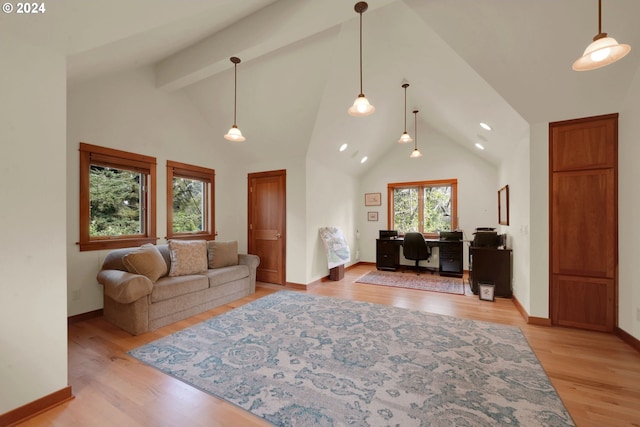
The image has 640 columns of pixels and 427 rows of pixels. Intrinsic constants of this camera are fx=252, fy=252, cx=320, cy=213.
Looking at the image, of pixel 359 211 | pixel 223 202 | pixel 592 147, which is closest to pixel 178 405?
pixel 223 202

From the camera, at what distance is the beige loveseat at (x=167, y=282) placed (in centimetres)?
273

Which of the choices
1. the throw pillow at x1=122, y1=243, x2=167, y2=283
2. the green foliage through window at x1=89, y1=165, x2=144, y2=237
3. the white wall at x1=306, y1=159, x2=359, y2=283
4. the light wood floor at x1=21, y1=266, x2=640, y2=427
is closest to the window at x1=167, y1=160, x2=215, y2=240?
the green foliage through window at x1=89, y1=165, x2=144, y2=237

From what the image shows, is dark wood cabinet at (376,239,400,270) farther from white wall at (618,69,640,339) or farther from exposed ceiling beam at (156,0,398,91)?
exposed ceiling beam at (156,0,398,91)

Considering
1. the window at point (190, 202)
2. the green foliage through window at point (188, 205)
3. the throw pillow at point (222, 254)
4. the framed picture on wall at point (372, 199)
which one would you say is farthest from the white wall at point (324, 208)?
the green foliage through window at point (188, 205)

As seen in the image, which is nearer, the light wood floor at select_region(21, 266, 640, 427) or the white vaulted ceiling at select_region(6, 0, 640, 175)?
the light wood floor at select_region(21, 266, 640, 427)

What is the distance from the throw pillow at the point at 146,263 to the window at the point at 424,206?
206 inches

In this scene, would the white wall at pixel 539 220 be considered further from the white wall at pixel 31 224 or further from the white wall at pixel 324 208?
the white wall at pixel 31 224

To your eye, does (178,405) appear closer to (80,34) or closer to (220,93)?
(80,34)

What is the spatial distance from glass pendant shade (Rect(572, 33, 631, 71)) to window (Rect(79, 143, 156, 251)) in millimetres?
4765

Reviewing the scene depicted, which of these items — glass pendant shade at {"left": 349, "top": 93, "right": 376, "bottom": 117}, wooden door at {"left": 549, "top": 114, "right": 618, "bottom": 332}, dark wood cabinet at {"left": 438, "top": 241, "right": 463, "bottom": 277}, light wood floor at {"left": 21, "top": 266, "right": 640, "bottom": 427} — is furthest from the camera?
dark wood cabinet at {"left": 438, "top": 241, "right": 463, "bottom": 277}

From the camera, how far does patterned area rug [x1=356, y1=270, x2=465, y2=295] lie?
4551 mm

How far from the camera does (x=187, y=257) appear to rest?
3551 mm

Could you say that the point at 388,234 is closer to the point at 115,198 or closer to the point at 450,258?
the point at 450,258

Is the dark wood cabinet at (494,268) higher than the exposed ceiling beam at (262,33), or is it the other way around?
the exposed ceiling beam at (262,33)
